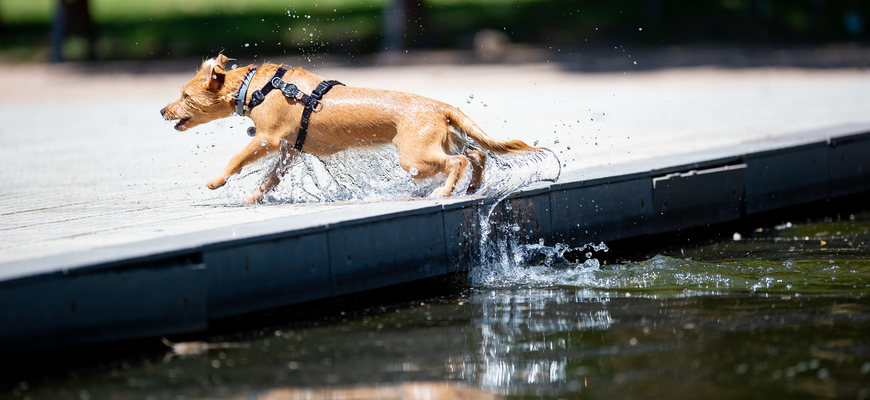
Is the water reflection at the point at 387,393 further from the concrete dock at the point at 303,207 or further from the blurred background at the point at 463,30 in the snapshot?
the blurred background at the point at 463,30

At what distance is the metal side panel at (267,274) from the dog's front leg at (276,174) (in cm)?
146

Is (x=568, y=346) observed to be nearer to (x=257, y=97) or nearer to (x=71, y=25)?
(x=257, y=97)

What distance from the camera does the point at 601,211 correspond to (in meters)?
6.71

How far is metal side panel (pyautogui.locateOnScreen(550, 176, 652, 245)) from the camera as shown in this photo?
647cm

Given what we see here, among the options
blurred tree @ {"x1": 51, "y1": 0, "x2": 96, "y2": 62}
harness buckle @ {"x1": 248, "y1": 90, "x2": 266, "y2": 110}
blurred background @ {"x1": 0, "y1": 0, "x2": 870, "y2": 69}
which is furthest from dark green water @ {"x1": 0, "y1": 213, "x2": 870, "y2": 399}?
blurred tree @ {"x1": 51, "y1": 0, "x2": 96, "y2": 62}

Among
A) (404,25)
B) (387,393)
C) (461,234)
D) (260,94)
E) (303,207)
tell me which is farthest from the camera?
(404,25)

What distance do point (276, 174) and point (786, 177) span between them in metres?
4.35

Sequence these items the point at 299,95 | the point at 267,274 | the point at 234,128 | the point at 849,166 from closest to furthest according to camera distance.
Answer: the point at 267,274
the point at 299,95
the point at 849,166
the point at 234,128

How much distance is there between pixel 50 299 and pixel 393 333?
1.67 metres

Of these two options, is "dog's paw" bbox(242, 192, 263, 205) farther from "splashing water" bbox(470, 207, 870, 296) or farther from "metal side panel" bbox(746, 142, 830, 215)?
"metal side panel" bbox(746, 142, 830, 215)

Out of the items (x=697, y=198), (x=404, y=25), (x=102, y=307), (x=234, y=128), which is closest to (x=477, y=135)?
(x=697, y=198)

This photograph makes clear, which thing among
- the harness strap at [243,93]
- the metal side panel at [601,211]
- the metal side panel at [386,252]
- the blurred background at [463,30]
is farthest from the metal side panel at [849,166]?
the blurred background at [463,30]

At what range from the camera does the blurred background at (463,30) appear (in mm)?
27672

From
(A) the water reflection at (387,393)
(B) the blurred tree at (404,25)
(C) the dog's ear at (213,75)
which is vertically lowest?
(A) the water reflection at (387,393)
